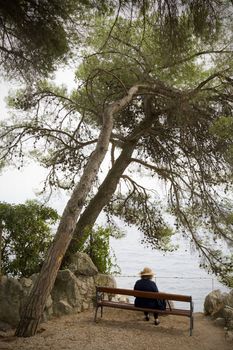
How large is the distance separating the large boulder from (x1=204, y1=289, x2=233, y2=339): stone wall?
4.02 meters

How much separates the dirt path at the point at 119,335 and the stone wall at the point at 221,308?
190 millimetres

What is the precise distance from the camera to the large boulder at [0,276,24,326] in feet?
20.2

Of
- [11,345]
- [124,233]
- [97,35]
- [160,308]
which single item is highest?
[97,35]

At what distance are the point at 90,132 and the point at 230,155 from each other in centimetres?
435

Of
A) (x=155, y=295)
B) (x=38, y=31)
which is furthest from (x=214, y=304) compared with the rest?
(x=38, y=31)

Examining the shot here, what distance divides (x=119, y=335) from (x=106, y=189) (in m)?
4.35

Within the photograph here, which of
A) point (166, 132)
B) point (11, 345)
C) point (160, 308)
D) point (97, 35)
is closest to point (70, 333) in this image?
point (11, 345)

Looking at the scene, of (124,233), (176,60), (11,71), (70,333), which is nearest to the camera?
(70,333)

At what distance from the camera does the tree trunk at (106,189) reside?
8945 millimetres

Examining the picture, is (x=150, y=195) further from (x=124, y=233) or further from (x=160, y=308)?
(x=160, y=308)

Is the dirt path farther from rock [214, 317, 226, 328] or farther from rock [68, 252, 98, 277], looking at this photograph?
rock [68, 252, 98, 277]

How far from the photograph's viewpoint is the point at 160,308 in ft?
20.9

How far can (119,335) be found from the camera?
5.72 meters

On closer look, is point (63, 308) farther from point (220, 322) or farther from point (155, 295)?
point (220, 322)
